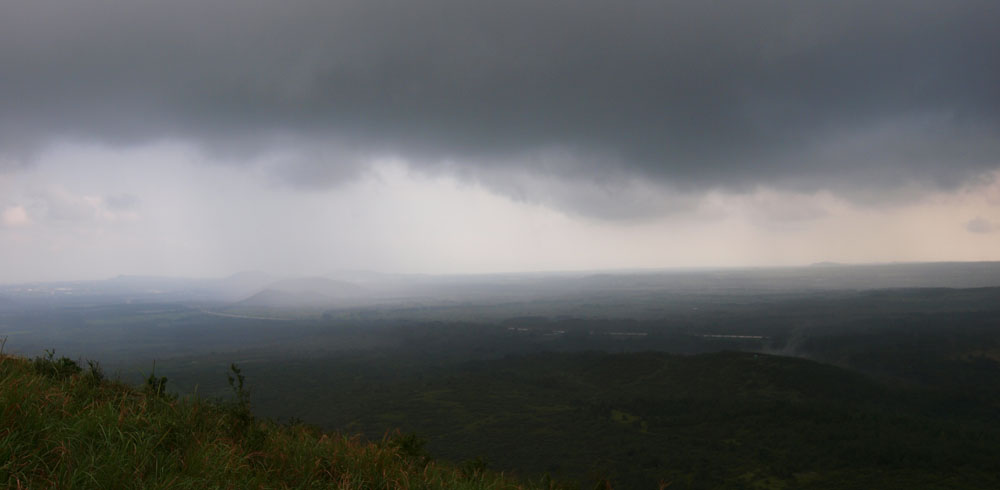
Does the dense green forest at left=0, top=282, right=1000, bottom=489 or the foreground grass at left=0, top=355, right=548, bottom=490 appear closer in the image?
the foreground grass at left=0, top=355, right=548, bottom=490

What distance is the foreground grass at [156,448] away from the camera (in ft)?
19.4

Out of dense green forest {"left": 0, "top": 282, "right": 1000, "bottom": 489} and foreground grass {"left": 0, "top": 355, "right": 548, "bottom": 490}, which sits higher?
foreground grass {"left": 0, "top": 355, "right": 548, "bottom": 490}

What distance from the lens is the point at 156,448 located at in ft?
23.0

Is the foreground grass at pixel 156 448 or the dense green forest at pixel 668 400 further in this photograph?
the dense green forest at pixel 668 400

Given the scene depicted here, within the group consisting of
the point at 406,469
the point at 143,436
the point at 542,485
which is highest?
the point at 143,436

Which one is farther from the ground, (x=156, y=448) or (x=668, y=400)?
(x=156, y=448)

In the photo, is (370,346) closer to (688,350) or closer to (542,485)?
(688,350)

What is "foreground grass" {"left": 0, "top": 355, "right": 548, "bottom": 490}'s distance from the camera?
232 inches

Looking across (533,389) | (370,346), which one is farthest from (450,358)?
(533,389)

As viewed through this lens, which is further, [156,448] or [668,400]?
[668,400]

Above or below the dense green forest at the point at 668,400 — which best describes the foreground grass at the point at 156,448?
above

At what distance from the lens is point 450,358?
564 feet

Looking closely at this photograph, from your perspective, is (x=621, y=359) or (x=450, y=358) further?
(x=450, y=358)

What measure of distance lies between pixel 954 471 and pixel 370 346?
165 metres
